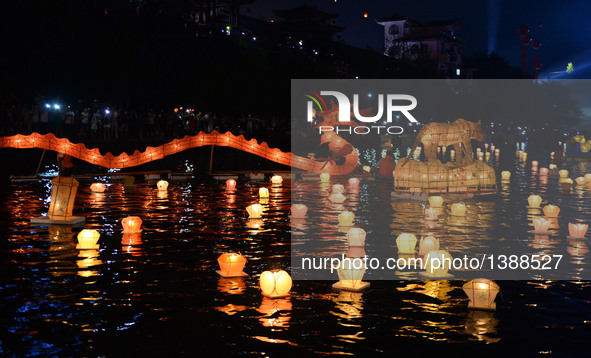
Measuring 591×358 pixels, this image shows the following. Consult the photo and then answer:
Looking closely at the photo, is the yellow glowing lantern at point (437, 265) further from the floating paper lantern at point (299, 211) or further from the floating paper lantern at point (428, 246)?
the floating paper lantern at point (299, 211)

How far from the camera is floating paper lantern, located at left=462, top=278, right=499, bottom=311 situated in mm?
7137

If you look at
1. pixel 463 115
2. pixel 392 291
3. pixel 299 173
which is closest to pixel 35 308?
pixel 392 291

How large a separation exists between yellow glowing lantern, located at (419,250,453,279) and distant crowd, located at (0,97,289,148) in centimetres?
2146

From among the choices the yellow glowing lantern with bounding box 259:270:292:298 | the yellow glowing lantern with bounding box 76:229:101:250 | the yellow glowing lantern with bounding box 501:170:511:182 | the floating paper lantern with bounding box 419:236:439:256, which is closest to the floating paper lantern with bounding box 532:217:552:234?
the floating paper lantern with bounding box 419:236:439:256

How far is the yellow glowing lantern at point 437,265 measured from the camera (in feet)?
28.3

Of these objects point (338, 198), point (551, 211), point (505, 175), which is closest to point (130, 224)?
point (338, 198)

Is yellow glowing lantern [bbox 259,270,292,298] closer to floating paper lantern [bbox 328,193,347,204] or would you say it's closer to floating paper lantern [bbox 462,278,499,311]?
floating paper lantern [bbox 462,278,499,311]

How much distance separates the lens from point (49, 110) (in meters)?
30.7

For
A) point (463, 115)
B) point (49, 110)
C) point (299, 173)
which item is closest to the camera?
point (299, 173)

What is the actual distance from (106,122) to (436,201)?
69.1ft

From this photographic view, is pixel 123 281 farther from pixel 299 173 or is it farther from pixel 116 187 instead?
pixel 299 173

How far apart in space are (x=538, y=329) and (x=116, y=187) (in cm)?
1440

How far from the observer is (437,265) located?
341 inches

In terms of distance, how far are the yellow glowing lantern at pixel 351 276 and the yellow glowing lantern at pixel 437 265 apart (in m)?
1.05
